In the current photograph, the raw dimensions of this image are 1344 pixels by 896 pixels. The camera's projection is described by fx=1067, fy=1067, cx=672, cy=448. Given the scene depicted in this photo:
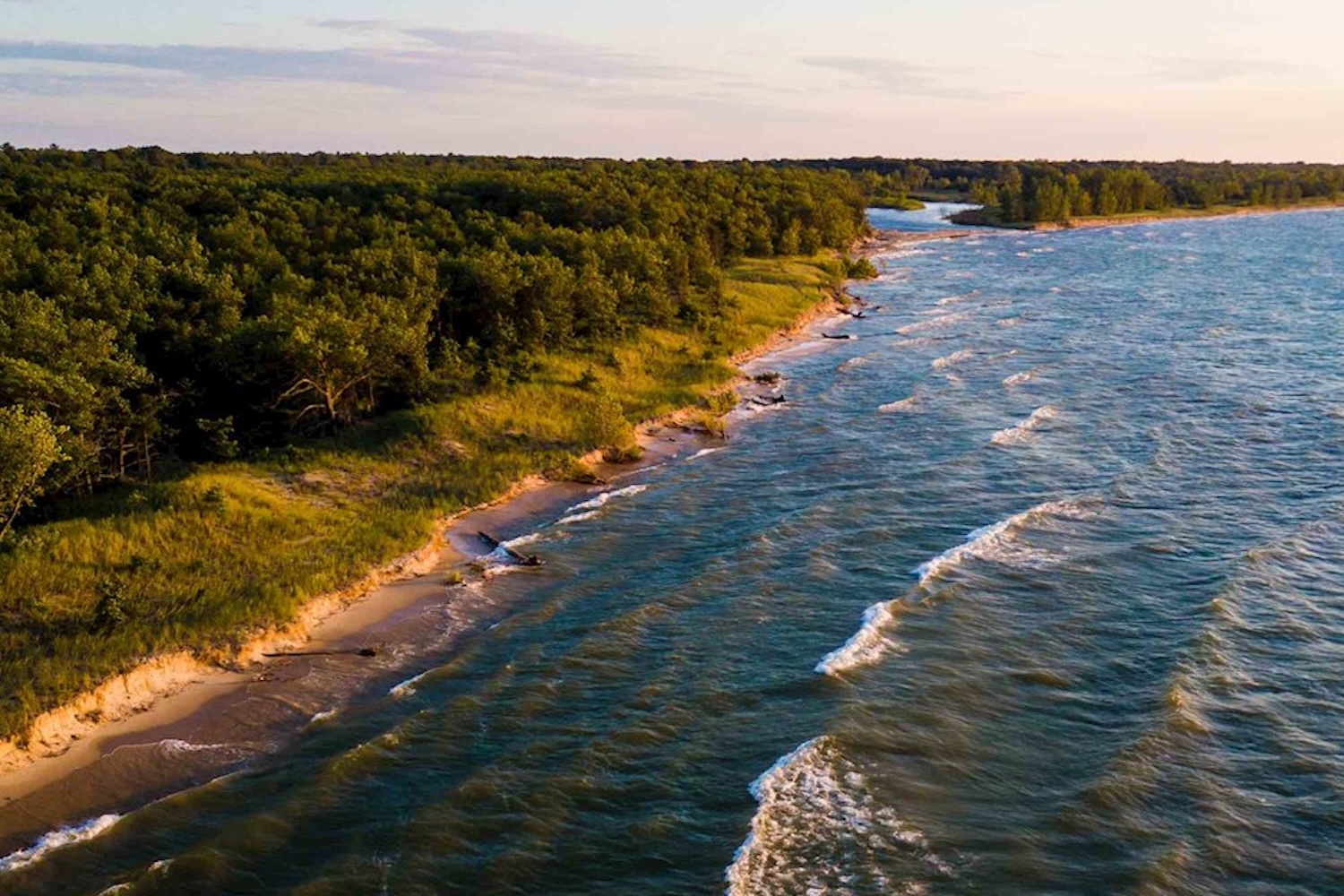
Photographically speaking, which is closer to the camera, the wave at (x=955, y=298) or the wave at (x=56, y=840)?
the wave at (x=56, y=840)

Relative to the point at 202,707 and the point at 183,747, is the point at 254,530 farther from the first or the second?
the point at 183,747

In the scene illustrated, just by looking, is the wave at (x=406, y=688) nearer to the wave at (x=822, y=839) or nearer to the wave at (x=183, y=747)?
the wave at (x=183, y=747)

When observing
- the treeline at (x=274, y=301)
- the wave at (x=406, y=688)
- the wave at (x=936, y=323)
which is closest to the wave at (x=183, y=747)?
the wave at (x=406, y=688)

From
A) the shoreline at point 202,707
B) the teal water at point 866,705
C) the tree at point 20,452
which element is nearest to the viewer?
the teal water at point 866,705

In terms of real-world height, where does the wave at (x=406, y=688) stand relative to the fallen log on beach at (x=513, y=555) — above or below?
below

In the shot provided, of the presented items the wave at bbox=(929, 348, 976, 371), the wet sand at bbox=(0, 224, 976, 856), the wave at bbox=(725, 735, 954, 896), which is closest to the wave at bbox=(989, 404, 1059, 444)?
the wave at bbox=(929, 348, 976, 371)

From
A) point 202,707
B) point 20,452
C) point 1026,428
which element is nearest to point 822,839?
point 202,707

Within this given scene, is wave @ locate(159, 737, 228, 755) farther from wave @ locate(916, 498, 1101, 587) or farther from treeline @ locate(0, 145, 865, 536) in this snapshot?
wave @ locate(916, 498, 1101, 587)
